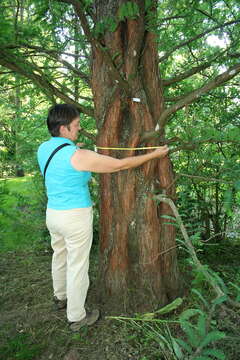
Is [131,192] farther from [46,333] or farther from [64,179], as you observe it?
[46,333]

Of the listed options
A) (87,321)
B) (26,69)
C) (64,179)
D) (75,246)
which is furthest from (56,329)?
(26,69)

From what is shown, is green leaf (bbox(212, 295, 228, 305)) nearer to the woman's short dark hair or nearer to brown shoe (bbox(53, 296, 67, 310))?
the woman's short dark hair

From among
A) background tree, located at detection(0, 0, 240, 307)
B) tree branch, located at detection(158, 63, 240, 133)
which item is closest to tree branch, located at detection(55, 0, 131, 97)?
background tree, located at detection(0, 0, 240, 307)

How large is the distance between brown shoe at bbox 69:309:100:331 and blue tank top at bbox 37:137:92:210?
3.35 feet

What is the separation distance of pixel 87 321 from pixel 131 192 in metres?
1.20

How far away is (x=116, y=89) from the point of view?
2688mm

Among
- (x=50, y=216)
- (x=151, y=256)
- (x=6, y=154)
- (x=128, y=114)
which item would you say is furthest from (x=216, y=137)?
(x=6, y=154)

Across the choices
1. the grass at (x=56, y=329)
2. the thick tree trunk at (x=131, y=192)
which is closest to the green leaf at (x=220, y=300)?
the grass at (x=56, y=329)

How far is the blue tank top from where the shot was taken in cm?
246

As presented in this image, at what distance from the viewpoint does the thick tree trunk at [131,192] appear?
2.73 meters

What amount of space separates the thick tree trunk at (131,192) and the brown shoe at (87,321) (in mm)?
208

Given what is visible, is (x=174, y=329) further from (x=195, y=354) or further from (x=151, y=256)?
(x=195, y=354)

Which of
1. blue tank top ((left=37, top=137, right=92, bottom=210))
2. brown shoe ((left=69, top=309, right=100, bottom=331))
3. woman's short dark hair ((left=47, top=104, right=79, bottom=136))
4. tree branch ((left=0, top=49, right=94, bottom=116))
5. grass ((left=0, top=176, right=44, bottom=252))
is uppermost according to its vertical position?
tree branch ((left=0, top=49, right=94, bottom=116))

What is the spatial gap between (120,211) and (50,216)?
63 cm
